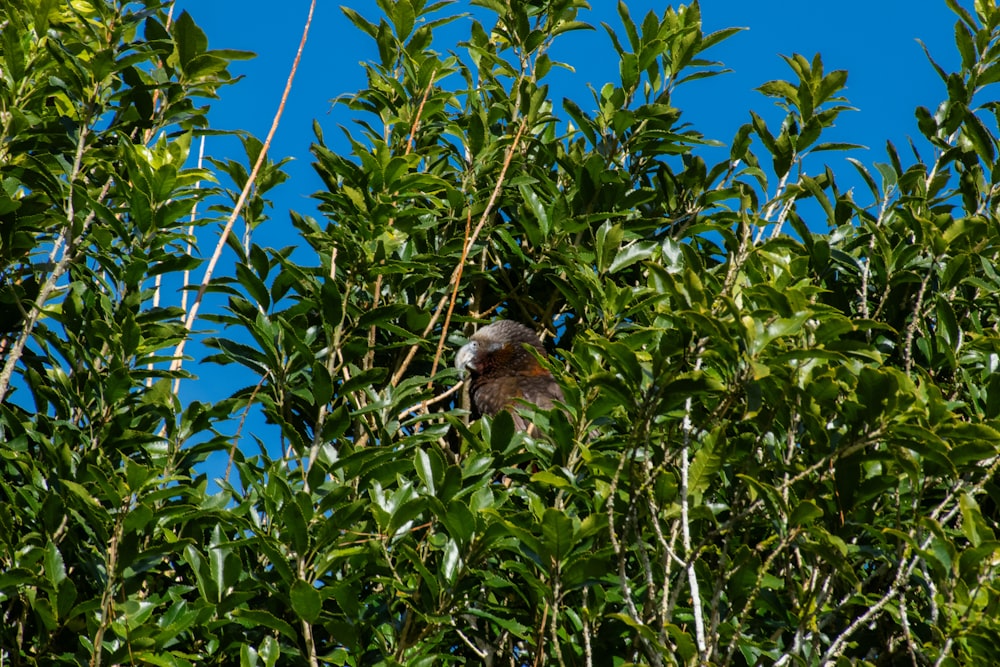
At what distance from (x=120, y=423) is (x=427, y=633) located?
845mm

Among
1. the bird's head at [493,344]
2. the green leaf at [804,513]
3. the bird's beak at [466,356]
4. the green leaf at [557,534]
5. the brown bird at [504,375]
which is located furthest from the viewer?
the brown bird at [504,375]

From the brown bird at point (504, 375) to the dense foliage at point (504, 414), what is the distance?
2.30 ft

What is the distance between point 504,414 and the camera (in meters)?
2.39

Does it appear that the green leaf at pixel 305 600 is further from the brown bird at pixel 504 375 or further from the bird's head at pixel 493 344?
the brown bird at pixel 504 375

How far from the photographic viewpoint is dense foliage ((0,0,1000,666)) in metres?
1.93

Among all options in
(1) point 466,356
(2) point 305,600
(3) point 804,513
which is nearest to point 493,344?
(1) point 466,356

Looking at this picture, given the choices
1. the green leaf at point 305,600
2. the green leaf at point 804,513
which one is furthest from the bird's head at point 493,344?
the green leaf at point 804,513

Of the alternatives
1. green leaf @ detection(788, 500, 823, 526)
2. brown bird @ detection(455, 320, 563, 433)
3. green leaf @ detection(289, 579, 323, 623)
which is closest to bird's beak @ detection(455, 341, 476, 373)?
→ brown bird @ detection(455, 320, 563, 433)

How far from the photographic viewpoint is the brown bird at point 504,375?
4.10 meters

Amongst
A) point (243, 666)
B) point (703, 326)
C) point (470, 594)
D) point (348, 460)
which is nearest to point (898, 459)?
point (703, 326)

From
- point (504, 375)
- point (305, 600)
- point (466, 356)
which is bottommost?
point (305, 600)

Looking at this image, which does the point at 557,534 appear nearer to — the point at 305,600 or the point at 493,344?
the point at 305,600

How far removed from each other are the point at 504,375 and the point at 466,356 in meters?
0.69

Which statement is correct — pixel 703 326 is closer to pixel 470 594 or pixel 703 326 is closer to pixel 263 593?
pixel 470 594
